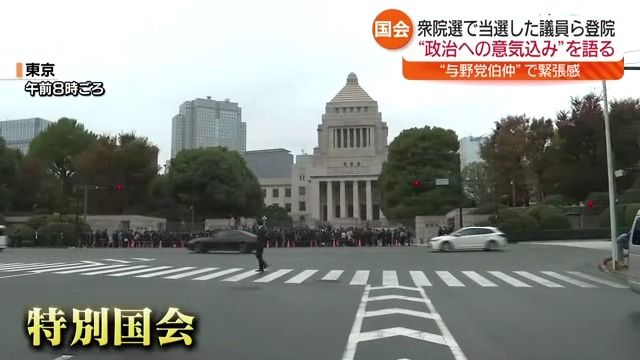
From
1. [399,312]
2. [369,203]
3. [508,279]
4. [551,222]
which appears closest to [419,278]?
[508,279]

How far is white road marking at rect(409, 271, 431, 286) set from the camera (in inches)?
586

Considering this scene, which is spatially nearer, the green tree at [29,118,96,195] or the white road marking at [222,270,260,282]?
the white road marking at [222,270,260,282]

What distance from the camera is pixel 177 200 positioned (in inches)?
2773

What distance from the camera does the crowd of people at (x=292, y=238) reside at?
4200cm

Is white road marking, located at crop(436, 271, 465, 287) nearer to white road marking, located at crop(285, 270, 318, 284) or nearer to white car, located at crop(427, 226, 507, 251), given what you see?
white road marking, located at crop(285, 270, 318, 284)

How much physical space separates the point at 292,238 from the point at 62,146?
47995 millimetres

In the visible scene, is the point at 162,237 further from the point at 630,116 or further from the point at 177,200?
the point at 630,116

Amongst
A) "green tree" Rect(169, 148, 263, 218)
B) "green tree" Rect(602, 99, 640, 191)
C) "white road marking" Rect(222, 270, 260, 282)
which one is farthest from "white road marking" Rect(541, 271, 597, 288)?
"green tree" Rect(169, 148, 263, 218)

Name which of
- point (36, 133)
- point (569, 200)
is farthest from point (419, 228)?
point (36, 133)

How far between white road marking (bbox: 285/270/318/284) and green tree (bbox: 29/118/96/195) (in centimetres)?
6338

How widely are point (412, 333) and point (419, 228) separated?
143 feet

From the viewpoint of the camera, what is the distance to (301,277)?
1683cm

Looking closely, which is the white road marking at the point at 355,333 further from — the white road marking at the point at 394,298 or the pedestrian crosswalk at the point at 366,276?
the pedestrian crosswalk at the point at 366,276

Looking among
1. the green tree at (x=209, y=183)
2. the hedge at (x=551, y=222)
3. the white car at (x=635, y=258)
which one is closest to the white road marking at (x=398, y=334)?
the white car at (x=635, y=258)
